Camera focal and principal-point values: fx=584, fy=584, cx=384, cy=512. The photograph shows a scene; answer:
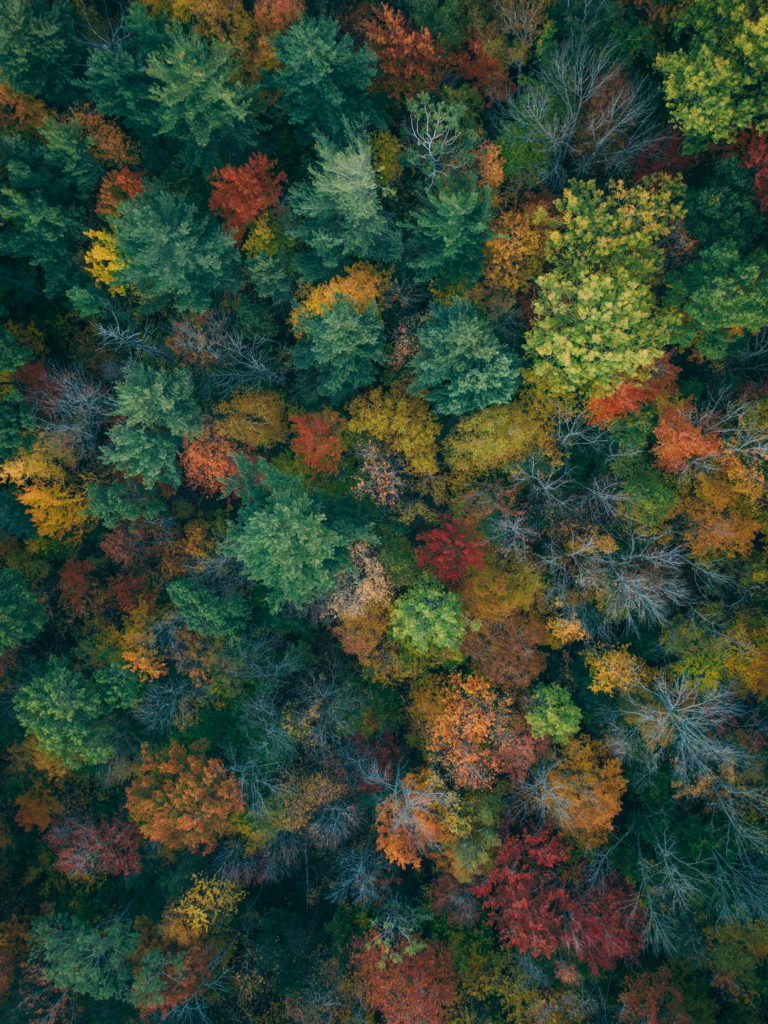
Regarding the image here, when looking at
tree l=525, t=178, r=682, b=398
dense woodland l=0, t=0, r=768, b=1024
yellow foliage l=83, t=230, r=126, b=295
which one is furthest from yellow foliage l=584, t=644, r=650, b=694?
yellow foliage l=83, t=230, r=126, b=295

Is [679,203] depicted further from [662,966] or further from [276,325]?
[662,966]

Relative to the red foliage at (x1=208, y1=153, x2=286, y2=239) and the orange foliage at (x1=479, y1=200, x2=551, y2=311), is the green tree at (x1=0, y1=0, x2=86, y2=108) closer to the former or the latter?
the red foliage at (x1=208, y1=153, x2=286, y2=239)

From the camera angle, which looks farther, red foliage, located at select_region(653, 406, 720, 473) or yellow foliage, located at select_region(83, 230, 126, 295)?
yellow foliage, located at select_region(83, 230, 126, 295)

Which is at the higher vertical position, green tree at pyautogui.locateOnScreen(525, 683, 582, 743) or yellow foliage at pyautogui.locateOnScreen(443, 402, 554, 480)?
yellow foliage at pyautogui.locateOnScreen(443, 402, 554, 480)

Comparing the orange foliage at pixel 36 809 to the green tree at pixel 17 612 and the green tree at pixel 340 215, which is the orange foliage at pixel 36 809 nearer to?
the green tree at pixel 17 612

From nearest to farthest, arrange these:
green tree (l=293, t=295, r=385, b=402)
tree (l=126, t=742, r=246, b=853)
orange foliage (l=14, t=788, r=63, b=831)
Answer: green tree (l=293, t=295, r=385, b=402) → tree (l=126, t=742, r=246, b=853) → orange foliage (l=14, t=788, r=63, b=831)

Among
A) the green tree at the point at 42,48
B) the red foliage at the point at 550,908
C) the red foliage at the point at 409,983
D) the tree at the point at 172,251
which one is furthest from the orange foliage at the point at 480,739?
the green tree at the point at 42,48

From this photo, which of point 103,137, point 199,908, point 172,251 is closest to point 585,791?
point 199,908
